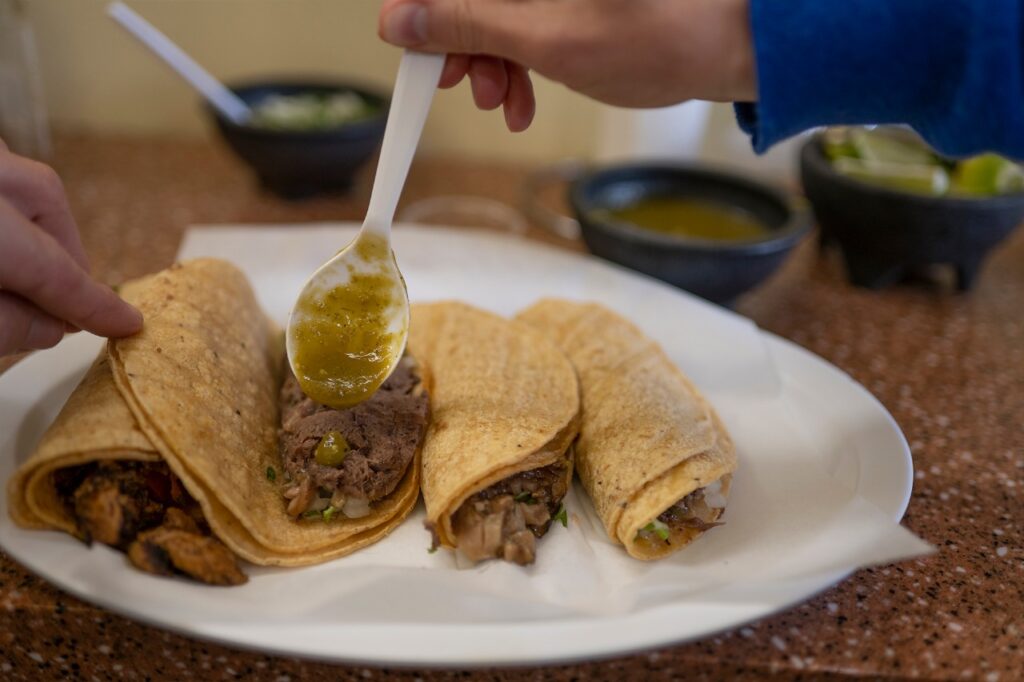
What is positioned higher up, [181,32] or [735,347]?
[181,32]

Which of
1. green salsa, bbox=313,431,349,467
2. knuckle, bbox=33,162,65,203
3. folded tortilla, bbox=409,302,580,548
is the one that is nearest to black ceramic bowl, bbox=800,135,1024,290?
folded tortilla, bbox=409,302,580,548

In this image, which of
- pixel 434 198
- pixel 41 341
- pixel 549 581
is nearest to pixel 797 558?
pixel 549 581

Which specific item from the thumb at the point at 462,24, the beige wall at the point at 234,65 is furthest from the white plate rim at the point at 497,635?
the beige wall at the point at 234,65

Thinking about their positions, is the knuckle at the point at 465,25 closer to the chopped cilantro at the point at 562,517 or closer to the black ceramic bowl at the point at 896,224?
the chopped cilantro at the point at 562,517

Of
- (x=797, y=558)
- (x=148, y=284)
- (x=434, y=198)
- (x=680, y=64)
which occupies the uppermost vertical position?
(x=680, y=64)

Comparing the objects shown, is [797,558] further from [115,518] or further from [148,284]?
[148,284]

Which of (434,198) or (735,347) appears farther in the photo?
(434,198)
